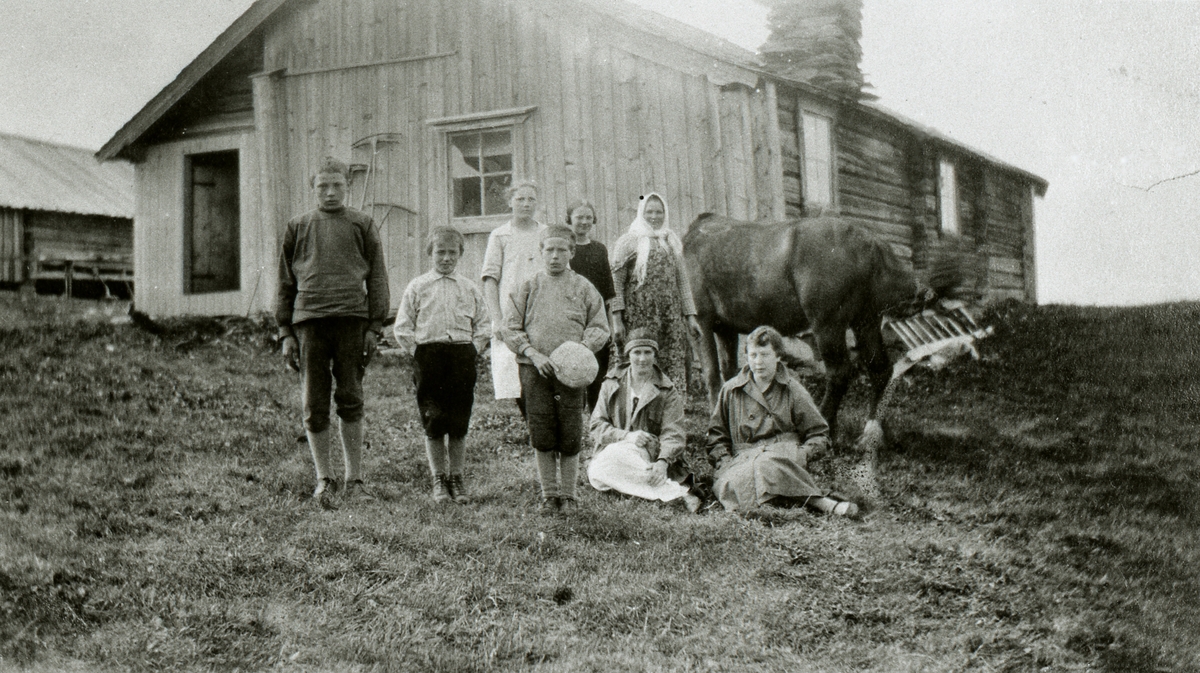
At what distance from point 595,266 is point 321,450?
2192 millimetres

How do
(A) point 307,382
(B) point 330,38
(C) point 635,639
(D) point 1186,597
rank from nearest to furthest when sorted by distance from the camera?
(C) point 635,639
(D) point 1186,597
(A) point 307,382
(B) point 330,38

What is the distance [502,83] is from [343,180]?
6.43 meters

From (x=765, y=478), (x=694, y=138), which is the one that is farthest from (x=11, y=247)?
(x=765, y=478)

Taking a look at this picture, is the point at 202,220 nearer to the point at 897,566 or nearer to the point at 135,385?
the point at 135,385

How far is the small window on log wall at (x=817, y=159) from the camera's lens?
37.5 feet

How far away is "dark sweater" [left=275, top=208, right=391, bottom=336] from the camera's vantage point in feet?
18.1

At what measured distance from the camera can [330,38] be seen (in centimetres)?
1278

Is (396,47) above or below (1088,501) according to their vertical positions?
above

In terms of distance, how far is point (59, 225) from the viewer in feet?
73.8

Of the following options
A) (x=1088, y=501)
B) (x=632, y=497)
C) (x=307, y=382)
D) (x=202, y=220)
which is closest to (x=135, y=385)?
(x=307, y=382)

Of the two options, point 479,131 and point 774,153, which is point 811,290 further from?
point 479,131

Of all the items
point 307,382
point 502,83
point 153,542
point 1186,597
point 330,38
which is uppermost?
point 330,38

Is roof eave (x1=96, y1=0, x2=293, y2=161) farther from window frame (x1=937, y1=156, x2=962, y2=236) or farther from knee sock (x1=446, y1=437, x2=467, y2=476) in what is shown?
window frame (x1=937, y1=156, x2=962, y2=236)

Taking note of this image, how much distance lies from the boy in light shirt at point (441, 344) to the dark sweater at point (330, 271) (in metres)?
0.20
